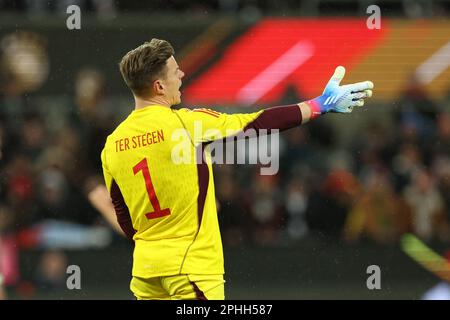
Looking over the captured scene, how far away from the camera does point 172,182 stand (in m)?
5.94

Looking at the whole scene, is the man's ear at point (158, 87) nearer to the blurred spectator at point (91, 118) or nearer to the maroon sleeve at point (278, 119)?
the maroon sleeve at point (278, 119)

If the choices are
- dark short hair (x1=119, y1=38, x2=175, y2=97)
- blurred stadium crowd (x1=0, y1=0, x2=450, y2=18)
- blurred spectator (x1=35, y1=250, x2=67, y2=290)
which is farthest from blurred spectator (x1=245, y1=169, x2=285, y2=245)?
dark short hair (x1=119, y1=38, x2=175, y2=97)

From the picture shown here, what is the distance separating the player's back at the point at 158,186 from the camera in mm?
5945

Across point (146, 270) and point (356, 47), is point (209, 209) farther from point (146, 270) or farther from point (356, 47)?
point (356, 47)

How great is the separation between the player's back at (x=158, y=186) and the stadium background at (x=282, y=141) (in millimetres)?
5694

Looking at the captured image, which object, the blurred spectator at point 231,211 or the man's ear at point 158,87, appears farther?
the blurred spectator at point 231,211

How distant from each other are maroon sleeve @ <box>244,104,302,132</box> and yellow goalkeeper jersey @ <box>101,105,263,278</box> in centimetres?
5

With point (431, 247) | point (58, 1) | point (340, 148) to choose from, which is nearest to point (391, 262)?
point (431, 247)

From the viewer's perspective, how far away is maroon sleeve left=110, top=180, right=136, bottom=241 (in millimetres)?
6152

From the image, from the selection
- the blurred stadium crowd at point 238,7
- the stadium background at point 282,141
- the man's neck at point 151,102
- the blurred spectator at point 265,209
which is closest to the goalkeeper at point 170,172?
the man's neck at point 151,102

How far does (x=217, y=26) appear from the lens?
15.4 m

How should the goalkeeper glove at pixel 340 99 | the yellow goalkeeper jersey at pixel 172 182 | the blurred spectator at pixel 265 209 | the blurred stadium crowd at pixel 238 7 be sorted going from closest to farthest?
the yellow goalkeeper jersey at pixel 172 182
the goalkeeper glove at pixel 340 99
the blurred spectator at pixel 265 209
the blurred stadium crowd at pixel 238 7

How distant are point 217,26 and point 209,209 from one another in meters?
9.55

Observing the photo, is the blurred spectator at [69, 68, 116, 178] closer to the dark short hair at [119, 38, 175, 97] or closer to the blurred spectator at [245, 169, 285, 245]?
the blurred spectator at [245, 169, 285, 245]
